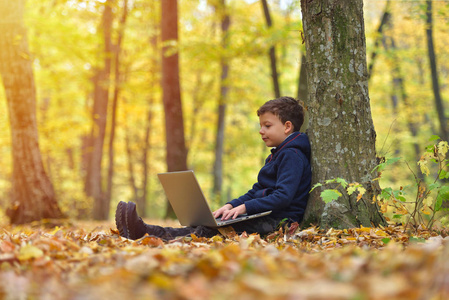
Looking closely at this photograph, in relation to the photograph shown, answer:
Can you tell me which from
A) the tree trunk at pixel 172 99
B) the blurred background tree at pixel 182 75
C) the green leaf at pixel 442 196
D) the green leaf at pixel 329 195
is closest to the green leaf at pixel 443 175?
the green leaf at pixel 442 196

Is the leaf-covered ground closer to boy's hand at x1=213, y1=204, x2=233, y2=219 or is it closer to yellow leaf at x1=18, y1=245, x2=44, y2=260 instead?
yellow leaf at x1=18, y1=245, x2=44, y2=260

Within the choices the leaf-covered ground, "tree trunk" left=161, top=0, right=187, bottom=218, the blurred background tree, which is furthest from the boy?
"tree trunk" left=161, top=0, right=187, bottom=218

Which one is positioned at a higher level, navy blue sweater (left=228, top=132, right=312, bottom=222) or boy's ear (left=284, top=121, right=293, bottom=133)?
boy's ear (left=284, top=121, right=293, bottom=133)

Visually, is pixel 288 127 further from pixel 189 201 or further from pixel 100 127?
pixel 100 127

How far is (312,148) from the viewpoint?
3.97 meters

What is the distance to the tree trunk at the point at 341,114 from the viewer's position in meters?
3.76

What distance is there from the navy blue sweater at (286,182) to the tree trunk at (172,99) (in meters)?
6.30

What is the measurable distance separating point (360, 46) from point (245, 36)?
A: 695 cm

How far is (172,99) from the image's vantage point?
10.3m

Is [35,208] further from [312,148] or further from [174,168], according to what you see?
[312,148]

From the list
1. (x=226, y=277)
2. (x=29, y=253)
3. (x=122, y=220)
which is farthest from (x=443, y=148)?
(x=29, y=253)

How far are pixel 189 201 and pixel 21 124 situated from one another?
5630 mm

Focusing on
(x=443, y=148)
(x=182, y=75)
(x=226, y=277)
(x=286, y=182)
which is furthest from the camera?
(x=182, y=75)

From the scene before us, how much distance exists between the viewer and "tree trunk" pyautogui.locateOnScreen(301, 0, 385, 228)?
376cm
